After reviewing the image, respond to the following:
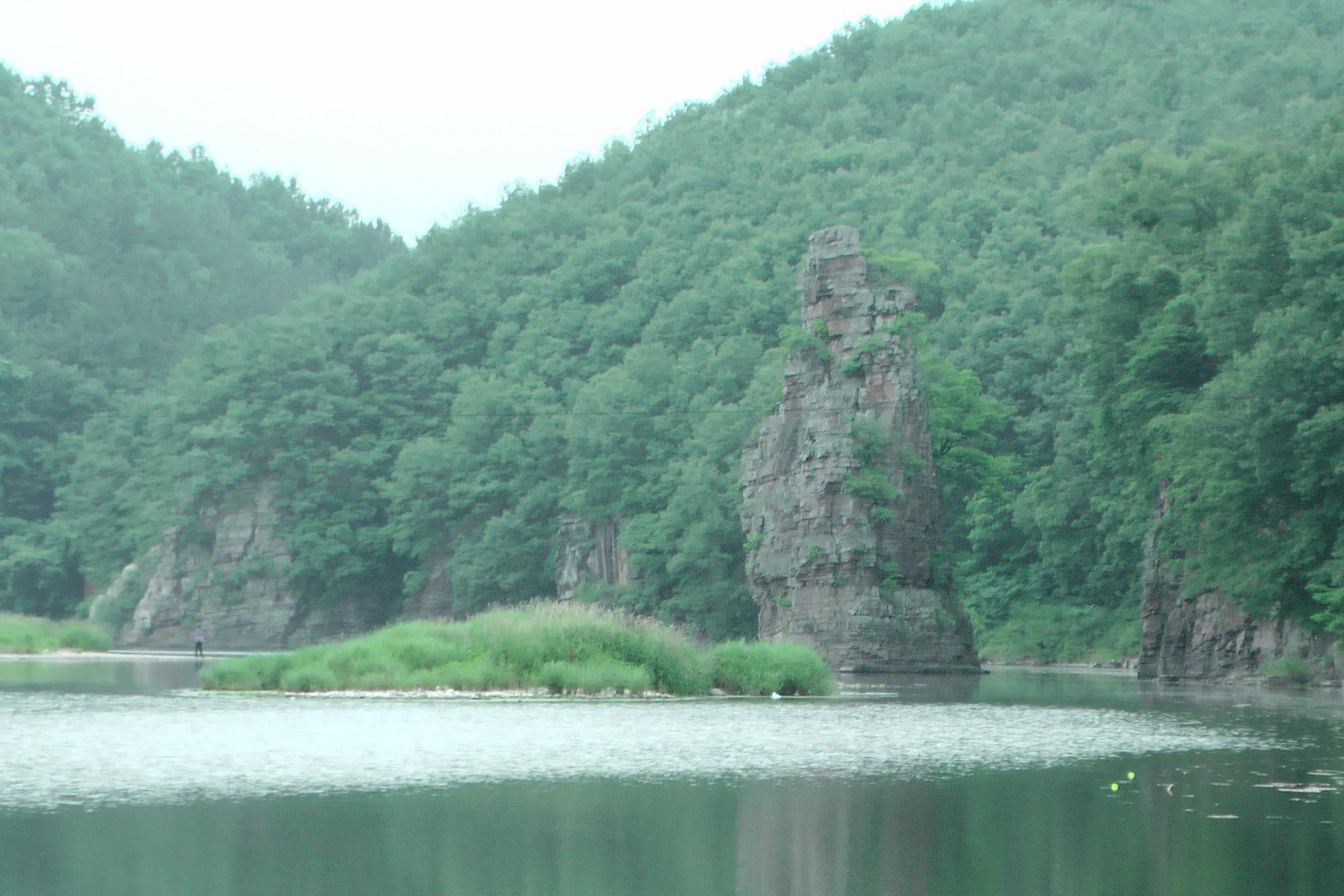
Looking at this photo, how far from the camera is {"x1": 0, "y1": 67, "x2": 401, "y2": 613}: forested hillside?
11562 centimetres

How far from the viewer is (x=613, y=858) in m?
14.0

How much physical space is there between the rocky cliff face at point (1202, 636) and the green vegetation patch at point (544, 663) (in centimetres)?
1573

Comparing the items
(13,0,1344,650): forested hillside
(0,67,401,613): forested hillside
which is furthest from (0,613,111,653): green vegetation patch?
(0,67,401,613): forested hillside

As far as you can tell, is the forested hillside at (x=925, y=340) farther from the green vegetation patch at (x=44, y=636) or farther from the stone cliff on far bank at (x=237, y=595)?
the green vegetation patch at (x=44, y=636)

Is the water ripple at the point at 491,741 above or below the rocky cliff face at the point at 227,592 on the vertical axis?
below

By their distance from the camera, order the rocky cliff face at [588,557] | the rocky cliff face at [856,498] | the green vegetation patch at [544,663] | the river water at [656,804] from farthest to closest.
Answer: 1. the rocky cliff face at [588,557]
2. the rocky cliff face at [856,498]
3. the green vegetation patch at [544,663]
4. the river water at [656,804]

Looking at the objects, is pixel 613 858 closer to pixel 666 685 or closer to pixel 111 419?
pixel 666 685

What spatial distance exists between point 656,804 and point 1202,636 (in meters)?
40.3

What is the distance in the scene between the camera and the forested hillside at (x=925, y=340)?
153 feet

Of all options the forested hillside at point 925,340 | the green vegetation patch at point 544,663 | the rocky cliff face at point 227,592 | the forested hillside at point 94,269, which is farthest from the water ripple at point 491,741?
the forested hillside at point 94,269

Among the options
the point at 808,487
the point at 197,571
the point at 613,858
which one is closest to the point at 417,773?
the point at 613,858

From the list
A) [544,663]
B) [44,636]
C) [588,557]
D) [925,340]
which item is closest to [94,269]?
[588,557]

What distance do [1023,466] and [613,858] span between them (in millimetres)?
72292

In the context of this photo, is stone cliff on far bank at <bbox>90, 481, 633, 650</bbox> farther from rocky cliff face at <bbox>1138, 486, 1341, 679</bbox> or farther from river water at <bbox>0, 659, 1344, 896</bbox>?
river water at <bbox>0, 659, 1344, 896</bbox>
